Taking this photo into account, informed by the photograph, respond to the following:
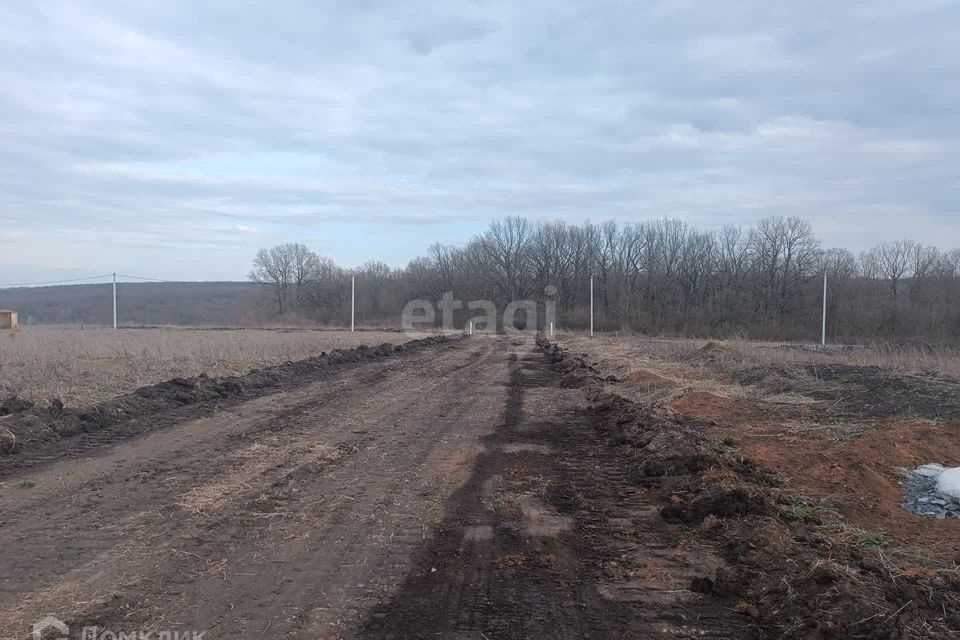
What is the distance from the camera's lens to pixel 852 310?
192 ft

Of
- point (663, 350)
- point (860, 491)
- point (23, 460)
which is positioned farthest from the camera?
point (663, 350)

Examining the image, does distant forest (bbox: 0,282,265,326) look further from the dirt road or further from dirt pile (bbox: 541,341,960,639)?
dirt pile (bbox: 541,341,960,639)

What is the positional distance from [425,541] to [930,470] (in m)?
6.22

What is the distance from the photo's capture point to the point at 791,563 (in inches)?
182

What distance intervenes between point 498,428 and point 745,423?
4.22m

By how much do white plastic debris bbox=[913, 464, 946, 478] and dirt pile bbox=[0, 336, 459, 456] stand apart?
434 inches

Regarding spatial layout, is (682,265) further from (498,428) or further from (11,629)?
(11,629)

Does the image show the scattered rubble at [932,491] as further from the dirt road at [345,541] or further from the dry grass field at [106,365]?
the dry grass field at [106,365]

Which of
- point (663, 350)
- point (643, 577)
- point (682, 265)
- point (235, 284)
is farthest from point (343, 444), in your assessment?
point (235, 284)

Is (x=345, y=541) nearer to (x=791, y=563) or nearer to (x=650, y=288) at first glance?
(x=791, y=563)

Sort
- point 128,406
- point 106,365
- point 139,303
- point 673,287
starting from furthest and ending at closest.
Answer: point 139,303
point 673,287
point 106,365
point 128,406

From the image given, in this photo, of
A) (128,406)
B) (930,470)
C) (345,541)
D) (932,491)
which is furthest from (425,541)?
(128,406)

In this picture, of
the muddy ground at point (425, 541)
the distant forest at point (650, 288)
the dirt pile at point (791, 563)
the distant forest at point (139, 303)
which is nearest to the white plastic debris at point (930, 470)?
the muddy ground at point (425, 541)

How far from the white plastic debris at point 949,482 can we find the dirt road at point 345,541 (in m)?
3.20
